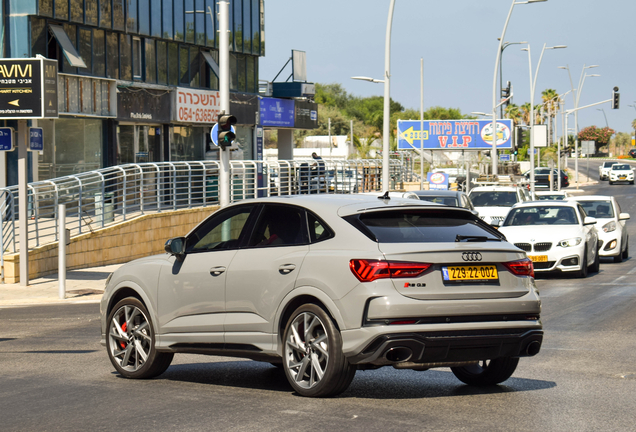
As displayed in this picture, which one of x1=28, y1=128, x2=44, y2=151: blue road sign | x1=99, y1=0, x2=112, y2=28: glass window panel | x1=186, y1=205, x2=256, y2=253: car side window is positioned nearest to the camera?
x1=186, y1=205, x2=256, y2=253: car side window

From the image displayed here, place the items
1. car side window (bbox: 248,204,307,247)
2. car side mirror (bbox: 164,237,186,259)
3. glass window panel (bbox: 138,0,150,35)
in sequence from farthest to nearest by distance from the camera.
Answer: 1. glass window panel (bbox: 138,0,150,35)
2. car side mirror (bbox: 164,237,186,259)
3. car side window (bbox: 248,204,307,247)

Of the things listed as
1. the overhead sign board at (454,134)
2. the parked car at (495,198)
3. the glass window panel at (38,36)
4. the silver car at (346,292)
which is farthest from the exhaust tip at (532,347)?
the overhead sign board at (454,134)

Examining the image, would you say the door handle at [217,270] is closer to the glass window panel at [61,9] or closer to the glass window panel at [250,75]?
the glass window panel at [61,9]

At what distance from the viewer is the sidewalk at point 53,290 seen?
1603 cm

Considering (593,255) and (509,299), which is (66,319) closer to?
(509,299)

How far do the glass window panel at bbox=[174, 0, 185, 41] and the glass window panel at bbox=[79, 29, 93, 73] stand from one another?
535 centimetres

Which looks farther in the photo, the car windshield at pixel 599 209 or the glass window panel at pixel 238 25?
the glass window panel at pixel 238 25

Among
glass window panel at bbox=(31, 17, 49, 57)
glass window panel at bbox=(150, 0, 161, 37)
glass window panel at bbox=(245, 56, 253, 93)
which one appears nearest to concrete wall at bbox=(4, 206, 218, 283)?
glass window panel at bbox=(31, 17, 49, 57)

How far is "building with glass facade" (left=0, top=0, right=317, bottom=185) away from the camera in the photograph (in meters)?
28.3

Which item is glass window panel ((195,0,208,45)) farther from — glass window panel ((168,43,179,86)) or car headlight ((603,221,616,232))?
car headlight ((603,221,616,232))

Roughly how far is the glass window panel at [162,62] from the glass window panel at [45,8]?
22.2 feet

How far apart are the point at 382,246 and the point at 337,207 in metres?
0.65

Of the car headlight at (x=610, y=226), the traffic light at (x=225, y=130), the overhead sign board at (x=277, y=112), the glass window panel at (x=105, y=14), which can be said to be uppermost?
the glass window panel at (x=105, y=14)

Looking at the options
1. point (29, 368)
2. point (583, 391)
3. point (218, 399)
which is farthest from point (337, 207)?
point (29, 368)
